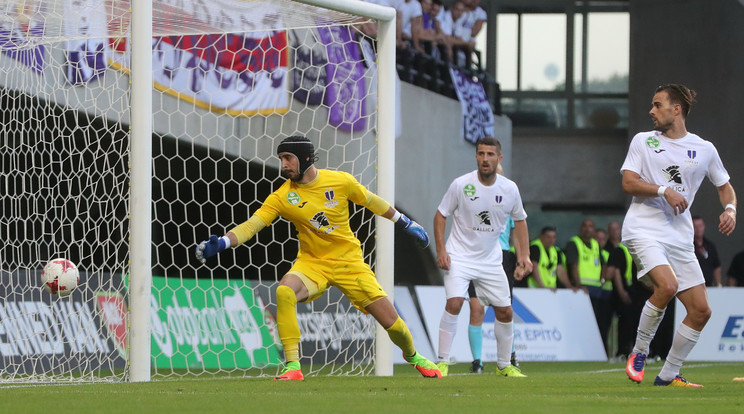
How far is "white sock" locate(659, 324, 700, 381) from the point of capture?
7.64m

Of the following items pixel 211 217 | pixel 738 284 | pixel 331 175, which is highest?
pixel 331 175

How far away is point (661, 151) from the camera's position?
780 cm

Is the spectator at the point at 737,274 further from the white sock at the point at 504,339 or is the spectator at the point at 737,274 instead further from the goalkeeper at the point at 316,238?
the goalkeeper at the point at 316,238

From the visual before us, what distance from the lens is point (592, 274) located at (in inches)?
631

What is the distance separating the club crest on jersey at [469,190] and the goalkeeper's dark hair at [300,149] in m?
2.05

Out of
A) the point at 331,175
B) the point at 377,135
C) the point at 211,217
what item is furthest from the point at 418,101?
the point at 331,175

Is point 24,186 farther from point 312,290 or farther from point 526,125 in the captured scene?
point 526,125

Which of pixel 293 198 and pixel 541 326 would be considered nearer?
pixel 293 198

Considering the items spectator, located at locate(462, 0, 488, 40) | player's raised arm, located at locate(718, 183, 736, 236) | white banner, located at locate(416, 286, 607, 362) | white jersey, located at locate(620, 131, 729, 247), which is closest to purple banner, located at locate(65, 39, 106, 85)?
white banner, located at locate(416, 286, 607, 362)

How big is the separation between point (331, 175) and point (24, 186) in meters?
3.32

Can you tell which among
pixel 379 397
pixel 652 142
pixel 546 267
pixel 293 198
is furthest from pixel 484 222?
pixel 546 267

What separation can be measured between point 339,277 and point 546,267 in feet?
25.5

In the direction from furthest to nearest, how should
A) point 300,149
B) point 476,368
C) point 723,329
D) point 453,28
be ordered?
point 453,28 → point 723,329 → point 476,368 → point 300,149

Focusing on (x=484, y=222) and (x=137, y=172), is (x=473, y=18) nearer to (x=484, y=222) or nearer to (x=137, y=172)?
(x=484, y=222)
